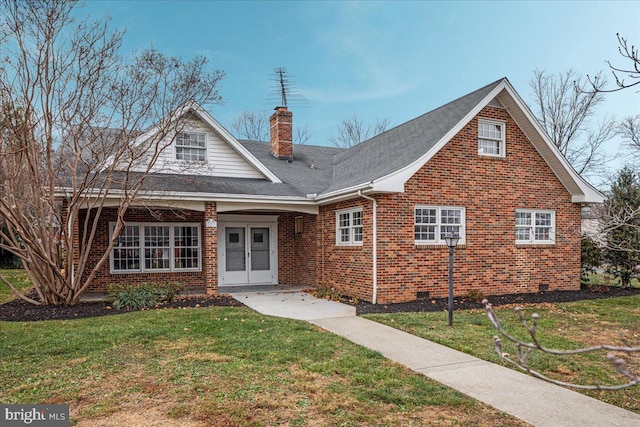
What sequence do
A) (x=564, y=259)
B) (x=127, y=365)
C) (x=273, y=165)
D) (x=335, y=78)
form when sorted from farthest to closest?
(x=335, y=78) < (x=273, y=165) < (x=564, y=259) < (x=127, y=365)

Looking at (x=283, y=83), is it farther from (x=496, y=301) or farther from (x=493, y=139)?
(x=496, y=301)

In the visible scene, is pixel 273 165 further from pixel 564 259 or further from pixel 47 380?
pixel 47 380

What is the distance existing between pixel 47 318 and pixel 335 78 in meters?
27.3

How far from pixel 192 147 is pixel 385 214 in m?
6.34

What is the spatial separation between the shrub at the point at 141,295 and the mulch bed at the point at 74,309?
0.21 metres

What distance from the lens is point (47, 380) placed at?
5242 millimetres

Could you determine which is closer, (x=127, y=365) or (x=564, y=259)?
(x=127, y=365)

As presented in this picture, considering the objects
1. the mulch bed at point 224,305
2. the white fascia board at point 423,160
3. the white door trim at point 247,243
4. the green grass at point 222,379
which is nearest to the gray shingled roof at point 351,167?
the white fascia board at point 423,160

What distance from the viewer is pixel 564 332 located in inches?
314

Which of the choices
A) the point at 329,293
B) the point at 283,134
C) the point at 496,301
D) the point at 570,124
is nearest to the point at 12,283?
the point at 283,134

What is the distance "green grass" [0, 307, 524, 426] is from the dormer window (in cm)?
677

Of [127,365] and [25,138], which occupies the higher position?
[25,138]

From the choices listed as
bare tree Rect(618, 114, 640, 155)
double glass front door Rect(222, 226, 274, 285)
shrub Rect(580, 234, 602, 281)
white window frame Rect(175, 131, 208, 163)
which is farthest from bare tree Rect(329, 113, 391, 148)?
white window frame Rect(175, 131, 208, 163)

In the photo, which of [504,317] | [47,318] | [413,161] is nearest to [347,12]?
[413,161]
